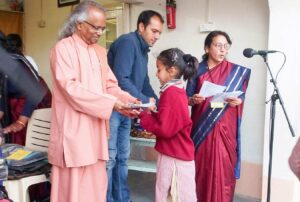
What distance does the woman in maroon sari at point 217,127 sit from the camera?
7.99ft

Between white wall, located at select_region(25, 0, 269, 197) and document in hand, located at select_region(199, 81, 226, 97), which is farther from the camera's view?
white wall, located at select_region(25, 0, 269, 197)

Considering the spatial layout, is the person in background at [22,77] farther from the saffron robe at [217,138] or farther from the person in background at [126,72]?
the saffron robe at [217,138]

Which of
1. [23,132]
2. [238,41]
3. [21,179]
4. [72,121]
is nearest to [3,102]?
[23,132]

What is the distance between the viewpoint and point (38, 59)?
5.20 meters

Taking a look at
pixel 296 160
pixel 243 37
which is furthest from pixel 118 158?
pixel 296 160

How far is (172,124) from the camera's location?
6.40 feet

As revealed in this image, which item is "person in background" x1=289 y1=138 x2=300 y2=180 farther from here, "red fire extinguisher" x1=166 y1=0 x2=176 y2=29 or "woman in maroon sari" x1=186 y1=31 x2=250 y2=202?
"red fire extinguisher" x1=166 y1=0 x2=176 y2=29

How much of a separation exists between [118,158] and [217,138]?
737 millimetres

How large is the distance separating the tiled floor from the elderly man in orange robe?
4.17ft

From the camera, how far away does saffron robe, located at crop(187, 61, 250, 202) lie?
244cm

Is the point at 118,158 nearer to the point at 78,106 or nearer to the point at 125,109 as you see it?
the point at 125,109

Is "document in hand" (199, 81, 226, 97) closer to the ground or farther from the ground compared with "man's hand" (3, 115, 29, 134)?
farther from the ground

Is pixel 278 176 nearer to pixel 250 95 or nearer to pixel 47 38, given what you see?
pixel 250 95

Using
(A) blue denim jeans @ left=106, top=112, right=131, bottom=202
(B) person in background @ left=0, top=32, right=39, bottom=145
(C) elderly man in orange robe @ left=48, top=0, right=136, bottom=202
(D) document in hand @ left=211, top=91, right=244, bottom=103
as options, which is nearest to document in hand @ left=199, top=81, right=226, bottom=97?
(D) document in hand @ left=211, top=91, right=244, bottom=103
